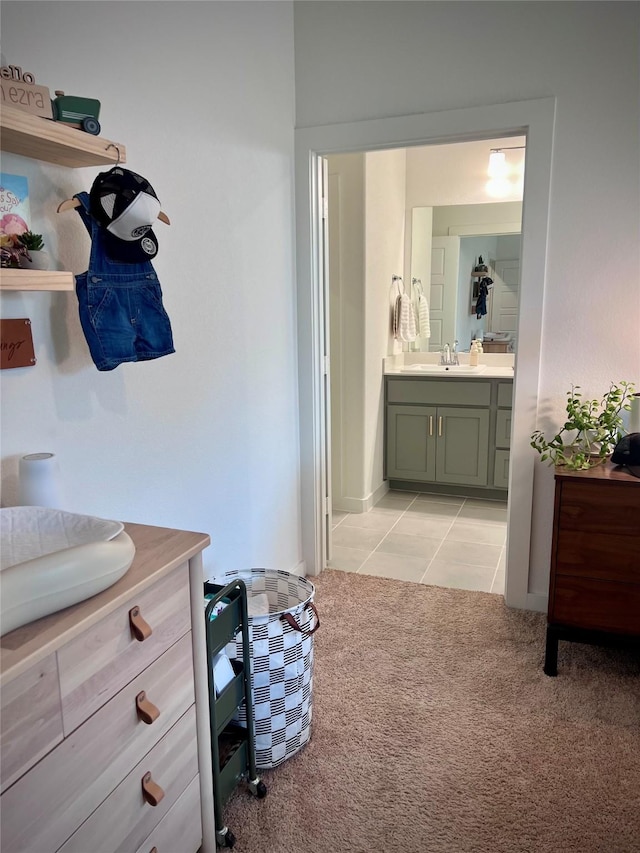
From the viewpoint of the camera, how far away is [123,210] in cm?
137

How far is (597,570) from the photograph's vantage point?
2082 millimetres

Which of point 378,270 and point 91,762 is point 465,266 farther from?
point 91,762

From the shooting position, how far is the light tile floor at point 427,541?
301 centimetres

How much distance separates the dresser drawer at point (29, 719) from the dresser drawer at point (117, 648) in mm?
23

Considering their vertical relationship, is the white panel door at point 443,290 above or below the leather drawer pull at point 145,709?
above

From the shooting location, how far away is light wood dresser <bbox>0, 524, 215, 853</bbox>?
2.94ft

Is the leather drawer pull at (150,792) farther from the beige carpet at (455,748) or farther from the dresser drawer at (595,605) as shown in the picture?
the dresser drawer at (595,605)

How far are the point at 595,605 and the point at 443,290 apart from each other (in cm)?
286

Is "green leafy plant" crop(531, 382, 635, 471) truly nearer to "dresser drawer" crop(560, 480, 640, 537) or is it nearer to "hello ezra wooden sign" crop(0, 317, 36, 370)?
"dresser drawer" crop(560, 480, 640, 537)

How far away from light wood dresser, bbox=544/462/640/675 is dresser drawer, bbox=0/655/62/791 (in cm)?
171

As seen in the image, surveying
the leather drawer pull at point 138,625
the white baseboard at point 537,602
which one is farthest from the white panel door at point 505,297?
the leather drawer pull at point 138,625

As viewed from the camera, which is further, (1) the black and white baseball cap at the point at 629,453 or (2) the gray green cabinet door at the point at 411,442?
(2) the gray green cabinet door at the point at 411,442

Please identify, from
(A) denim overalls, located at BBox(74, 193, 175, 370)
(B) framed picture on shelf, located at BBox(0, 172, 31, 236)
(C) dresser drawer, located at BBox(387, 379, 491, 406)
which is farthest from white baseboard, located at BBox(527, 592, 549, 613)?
(B) framed picture on shelf, located at BBox(0, 172, 31, 236)

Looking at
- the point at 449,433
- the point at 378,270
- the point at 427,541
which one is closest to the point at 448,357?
the point at 449,433
